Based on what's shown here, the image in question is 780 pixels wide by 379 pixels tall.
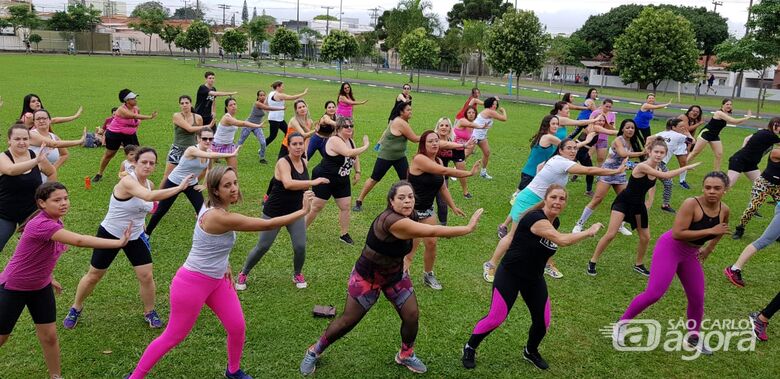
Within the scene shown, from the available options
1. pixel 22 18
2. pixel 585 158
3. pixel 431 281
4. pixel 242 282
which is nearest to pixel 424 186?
pixel 431 281

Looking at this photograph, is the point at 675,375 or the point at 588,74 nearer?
the point at 675,375

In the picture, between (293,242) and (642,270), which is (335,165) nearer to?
(293,242)

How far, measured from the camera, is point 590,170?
23.1 ft

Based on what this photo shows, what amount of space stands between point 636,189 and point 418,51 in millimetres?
31692

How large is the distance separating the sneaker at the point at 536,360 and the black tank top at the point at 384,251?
1.60m

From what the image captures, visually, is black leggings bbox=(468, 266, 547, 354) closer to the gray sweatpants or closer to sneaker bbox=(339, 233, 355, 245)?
the gray sweatpants

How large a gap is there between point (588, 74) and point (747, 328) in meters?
61.1

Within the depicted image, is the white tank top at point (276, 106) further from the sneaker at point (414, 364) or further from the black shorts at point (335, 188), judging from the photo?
the sneaker at point (414, 364)

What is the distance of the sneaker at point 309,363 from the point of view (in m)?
4.98

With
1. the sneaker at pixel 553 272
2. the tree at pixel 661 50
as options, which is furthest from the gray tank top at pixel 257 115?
the tree at pixel 661 50

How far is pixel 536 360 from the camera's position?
5289 mm

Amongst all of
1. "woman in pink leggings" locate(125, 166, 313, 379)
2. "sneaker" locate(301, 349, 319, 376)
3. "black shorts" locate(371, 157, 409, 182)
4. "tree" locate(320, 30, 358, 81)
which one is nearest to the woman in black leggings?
"sneaker" locate(301, 349, 319, 376)

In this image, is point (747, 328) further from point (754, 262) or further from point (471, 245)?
point (471, 245)

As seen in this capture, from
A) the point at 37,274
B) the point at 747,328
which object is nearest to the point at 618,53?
the point at 747,328
